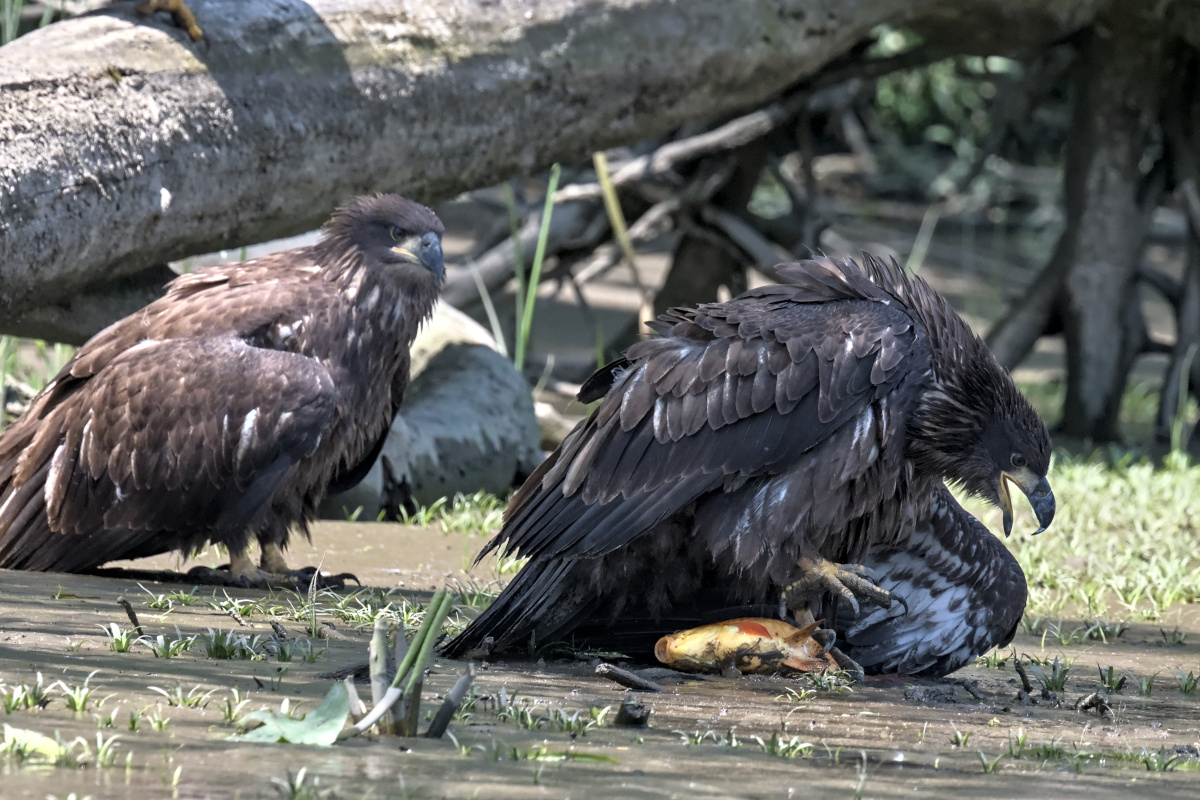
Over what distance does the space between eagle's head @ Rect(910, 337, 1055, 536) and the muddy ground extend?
543 mm

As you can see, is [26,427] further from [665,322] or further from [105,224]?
[665,322]

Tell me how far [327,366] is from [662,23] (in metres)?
2.64

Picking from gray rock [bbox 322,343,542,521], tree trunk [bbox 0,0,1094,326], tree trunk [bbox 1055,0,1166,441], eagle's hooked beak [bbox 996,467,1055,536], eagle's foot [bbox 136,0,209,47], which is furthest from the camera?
tree trunk [bbox 1055,0,1166,441]

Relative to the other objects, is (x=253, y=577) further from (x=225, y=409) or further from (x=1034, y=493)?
(x=1034, y=493)

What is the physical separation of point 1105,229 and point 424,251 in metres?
4.73

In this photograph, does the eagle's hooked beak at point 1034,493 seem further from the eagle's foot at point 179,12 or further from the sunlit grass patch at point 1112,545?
the eagle's foot at point 179,12

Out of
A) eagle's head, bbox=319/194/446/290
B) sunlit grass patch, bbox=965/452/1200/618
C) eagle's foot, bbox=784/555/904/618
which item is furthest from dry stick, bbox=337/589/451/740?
sunlit grass patch, bbox=965/452/1200/618

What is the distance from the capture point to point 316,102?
5.69 metres

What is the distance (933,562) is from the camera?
4168mm

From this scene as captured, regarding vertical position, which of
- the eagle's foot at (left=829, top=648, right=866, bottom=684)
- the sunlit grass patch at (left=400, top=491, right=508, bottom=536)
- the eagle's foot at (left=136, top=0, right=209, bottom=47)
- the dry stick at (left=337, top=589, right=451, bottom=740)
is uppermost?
the eagle's foot at (left=136, top=0, right=209, bottom=47)

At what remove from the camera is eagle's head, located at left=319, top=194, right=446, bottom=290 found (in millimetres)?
4922

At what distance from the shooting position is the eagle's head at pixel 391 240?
4922 millimetres

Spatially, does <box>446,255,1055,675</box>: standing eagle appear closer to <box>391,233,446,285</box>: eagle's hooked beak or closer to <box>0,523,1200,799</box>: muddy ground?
<box>0,523,1200,799</box>: muddy ground

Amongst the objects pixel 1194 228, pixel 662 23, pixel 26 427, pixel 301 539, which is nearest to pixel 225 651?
pixel 26 427
